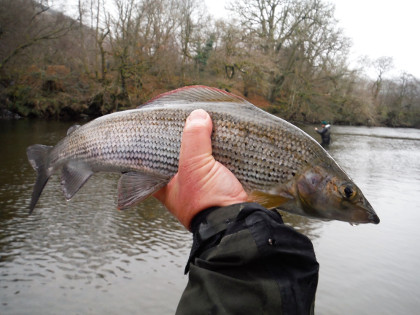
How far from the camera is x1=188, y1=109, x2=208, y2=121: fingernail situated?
2.07m

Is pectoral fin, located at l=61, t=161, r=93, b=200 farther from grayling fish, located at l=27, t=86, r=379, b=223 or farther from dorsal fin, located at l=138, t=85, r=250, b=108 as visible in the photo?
dorsal fin, located at l=138, t=85, r=250, b=108

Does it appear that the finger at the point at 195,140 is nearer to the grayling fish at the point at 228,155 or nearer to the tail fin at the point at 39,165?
the grayling fish at the point at 228,155

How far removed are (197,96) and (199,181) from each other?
845 millimetres

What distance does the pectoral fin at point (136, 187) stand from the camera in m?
2.20

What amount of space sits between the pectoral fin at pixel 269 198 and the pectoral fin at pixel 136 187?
599mm

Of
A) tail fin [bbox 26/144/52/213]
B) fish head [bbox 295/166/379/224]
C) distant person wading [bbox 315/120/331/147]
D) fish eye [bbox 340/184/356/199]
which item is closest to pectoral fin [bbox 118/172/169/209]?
tail fin [bbox 26/144/52/213]

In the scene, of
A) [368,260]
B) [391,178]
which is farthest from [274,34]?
[368,260]

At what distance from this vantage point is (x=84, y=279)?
607 cm

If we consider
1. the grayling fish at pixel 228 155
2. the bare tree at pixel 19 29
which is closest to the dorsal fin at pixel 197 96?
the grayling fish at pixel 228 155

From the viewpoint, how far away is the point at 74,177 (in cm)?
254

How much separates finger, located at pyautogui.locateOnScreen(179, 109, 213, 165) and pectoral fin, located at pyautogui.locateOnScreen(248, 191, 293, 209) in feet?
1.36

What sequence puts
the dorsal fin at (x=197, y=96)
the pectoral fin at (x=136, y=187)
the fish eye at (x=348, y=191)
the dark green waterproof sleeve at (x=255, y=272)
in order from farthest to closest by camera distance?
1. the dorsal fin at (x=197, y=96)
2. the pectoral fin at (x=136, y=187)
3. the fish eye at (x=348, y=191)
4. the dark green waterproof sleeve at (x=255, y=272)

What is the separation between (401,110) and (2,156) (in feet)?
233

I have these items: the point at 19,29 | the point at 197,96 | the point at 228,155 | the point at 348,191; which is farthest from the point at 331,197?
the point at 19,29
